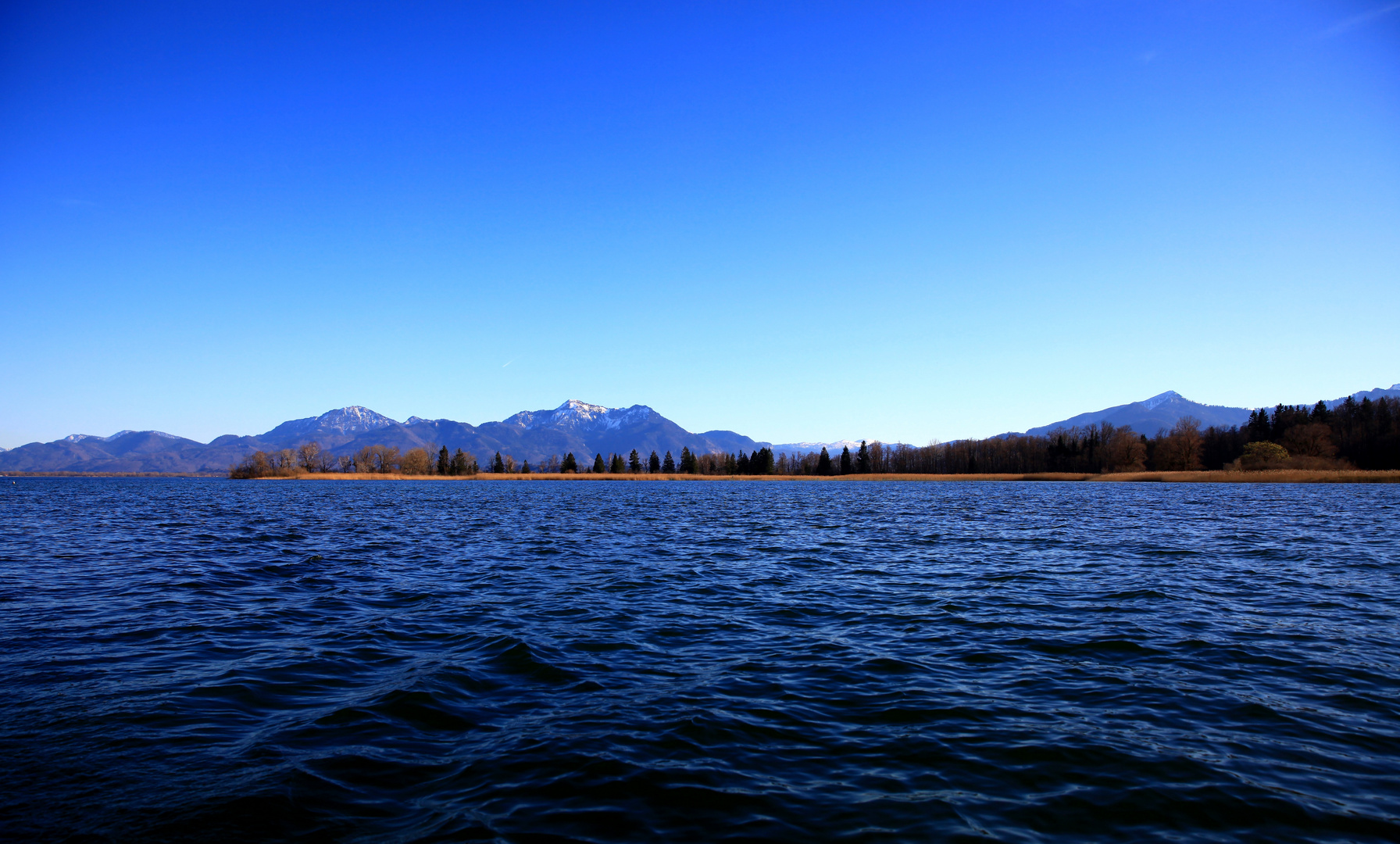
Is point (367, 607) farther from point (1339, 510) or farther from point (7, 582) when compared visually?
point (1339, 510)

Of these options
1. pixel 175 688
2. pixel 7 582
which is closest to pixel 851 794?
pixel 175 688

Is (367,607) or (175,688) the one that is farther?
(367,607)

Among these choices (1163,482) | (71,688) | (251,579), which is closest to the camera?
(71,688)

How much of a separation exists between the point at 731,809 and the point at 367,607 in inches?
516

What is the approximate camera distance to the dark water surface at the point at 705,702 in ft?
21.5

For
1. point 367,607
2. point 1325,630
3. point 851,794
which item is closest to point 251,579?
point 367,607

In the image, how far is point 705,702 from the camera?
9680mm

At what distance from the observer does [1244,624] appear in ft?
46.1

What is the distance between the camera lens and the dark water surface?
258 inches

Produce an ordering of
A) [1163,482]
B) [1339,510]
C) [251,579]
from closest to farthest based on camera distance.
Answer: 1. [251,579]
2. [1339,510]
3. [1163,482]

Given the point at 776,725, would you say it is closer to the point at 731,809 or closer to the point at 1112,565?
the point at 731,809

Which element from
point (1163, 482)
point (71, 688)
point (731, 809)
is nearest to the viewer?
point (731, 809)

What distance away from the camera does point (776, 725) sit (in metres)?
8.77

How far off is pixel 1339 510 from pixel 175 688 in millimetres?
64186
